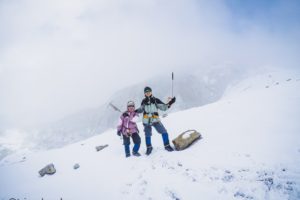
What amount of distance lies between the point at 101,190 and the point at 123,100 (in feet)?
633

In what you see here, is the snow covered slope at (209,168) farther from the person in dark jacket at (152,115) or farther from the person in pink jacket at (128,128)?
the person in pink jacket at (128,128)

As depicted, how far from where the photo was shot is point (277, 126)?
9586 millimetres

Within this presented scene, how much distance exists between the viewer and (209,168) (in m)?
7.71

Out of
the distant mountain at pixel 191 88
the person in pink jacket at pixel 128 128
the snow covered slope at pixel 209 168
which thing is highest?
the distant mountain at pixel 191 88

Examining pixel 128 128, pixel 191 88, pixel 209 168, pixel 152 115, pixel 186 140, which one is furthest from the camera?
pixel 191 88

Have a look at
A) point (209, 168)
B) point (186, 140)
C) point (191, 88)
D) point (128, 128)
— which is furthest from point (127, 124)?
point (191, 88)

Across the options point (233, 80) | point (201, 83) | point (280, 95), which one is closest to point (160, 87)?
point (201, 83)

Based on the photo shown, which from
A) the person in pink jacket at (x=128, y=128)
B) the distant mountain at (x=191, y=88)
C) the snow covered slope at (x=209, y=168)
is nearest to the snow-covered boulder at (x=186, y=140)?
the snow covered slope at (x=209, y=168)

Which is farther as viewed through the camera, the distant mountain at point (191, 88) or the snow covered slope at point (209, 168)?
the distant mountain at point (191, 88)

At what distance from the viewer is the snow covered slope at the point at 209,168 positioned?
6.44 meters

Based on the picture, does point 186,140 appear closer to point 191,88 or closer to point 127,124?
point 127,124

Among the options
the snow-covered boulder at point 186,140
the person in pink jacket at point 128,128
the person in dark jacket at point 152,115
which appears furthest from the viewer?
the person in pink jacket at point 128,128

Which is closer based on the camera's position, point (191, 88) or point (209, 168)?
point (209, 168)

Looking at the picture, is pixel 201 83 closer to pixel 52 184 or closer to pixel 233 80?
pixel 233 80
